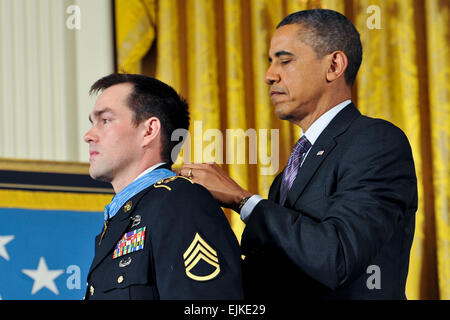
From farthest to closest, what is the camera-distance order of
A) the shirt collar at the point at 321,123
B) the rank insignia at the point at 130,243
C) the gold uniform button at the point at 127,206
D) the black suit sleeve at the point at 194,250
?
the shirt collar at the point at 321,123
the gold uniform button at the point at 127,206
the rank insignia at the point at 130,243
the black suit sleeve at the point at 194,250

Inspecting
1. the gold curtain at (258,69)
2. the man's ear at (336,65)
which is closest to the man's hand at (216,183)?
the man's ear at (336,65)

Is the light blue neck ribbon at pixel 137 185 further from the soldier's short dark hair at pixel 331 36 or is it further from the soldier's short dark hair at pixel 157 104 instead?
the soldier's short dark hair at pixel 331 36

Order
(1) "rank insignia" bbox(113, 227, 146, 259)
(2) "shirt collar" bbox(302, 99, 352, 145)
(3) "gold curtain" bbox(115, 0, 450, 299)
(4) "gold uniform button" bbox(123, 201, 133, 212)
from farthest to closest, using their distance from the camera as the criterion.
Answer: (3) "gold curtain" bbox(115, 0, 450, 299), (2) "shirt collar" bbox(302, 99, 352, 145), (4) "gold uniform button" bbox(123, 201, 133, 212), (1) "rank insignia" bbox(113, 227, 146, 259)

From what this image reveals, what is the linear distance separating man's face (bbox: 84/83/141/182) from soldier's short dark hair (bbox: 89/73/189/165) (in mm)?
27

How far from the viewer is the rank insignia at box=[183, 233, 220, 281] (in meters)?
1.48

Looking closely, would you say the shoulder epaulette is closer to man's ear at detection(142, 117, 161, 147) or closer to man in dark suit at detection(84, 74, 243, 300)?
man in dark suit at detection(84, 74, 243, 300)

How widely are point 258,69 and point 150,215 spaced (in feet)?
6.61

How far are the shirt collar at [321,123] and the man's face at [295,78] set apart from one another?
4 centimetres

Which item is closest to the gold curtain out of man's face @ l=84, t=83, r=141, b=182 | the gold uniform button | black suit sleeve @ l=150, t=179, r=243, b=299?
man's face @ l=84, t=83, r=141, b=182

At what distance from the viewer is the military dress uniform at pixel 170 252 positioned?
148cm

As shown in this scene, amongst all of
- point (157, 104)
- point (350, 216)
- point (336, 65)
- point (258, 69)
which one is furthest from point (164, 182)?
point (258, 69)

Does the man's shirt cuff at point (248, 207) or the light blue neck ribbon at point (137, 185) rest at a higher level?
the light blue neck ribbon at point (137, 185)

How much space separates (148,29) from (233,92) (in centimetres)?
50
